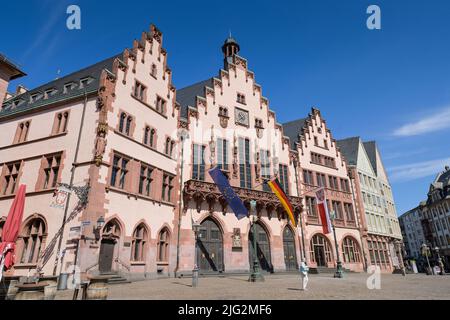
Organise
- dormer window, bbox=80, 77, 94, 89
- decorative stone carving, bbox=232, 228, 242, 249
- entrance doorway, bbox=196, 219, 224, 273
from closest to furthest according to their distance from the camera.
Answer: dormer window, bbox=80, 77, 94, 89
entrance doorway, bbox=196, 219, 224, 273
decorative stone carving, bbox=232, 228, 242, 249

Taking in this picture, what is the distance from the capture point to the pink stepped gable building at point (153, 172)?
20.4 meters

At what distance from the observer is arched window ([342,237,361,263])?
37459mm

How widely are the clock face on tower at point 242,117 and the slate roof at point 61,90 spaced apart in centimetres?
1442

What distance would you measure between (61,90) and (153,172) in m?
11.9

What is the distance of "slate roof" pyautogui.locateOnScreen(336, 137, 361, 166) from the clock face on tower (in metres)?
21.4

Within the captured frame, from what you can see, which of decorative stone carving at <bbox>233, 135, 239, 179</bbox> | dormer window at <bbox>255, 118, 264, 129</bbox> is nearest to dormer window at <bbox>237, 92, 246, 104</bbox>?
dormer window at <bbox>255, 118, 264, 129</bbox>

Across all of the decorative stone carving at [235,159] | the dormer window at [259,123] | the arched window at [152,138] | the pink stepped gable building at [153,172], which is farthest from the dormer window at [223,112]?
the arched window at [152,138]

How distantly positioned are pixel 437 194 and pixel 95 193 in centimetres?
8143

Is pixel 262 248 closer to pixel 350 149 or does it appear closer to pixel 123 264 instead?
pixel 123 264

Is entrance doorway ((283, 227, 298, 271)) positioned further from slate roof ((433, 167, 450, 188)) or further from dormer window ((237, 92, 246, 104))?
slate roof ((433, 167, 450, 188))

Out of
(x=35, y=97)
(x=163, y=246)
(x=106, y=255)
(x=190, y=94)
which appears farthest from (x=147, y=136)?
(x=35, y=97)

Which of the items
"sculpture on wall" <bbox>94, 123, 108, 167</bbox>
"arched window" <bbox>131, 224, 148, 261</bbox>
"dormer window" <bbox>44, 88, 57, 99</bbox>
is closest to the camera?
"sculpture on wall" <bbox>94, 123, 108, 167</bbox>

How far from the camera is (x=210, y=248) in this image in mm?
27672

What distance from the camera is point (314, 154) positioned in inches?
1599
